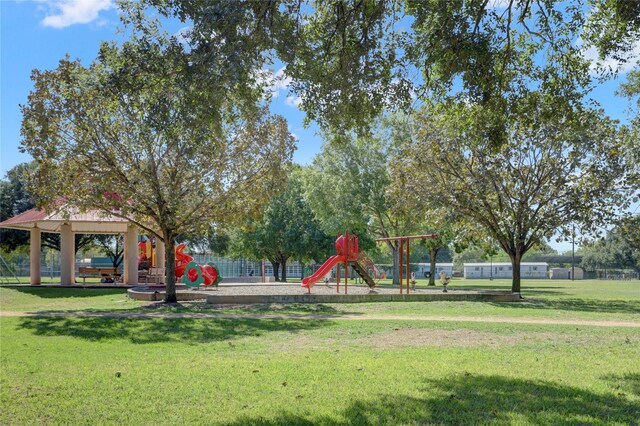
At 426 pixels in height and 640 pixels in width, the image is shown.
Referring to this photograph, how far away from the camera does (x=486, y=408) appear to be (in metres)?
6.76

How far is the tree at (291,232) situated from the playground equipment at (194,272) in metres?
18.3

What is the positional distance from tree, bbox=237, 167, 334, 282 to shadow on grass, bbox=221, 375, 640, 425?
42576mm

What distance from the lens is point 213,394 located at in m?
7.36

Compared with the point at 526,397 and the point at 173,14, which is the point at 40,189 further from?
the point at 526,397

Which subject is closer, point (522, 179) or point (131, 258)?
point (522, 179)

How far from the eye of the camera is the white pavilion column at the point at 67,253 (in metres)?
32.4

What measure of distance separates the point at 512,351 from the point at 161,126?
7.51 meters

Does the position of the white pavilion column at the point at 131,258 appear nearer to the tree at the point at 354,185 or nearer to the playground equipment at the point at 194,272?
the playground equipment at the point at 194,272

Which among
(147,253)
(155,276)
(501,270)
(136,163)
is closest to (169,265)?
(136,163)

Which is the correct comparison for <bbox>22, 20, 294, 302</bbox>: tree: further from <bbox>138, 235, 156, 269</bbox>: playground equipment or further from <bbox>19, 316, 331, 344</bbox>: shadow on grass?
<bbox>138, 235, 156, 269</bbox>: playground equipment

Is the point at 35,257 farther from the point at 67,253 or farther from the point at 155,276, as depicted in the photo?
the point at 155,276

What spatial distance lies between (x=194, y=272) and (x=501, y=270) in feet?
250

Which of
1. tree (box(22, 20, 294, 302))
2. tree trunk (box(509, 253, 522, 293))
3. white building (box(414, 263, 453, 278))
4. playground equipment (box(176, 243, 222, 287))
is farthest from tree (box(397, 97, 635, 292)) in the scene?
white building (box(414, 263, 453, 278))

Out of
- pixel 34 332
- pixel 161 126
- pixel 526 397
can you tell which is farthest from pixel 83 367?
pixel 526 397
